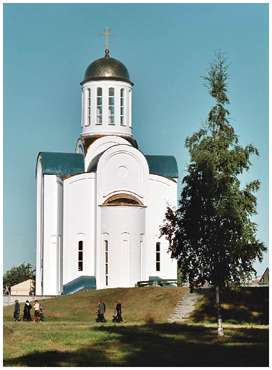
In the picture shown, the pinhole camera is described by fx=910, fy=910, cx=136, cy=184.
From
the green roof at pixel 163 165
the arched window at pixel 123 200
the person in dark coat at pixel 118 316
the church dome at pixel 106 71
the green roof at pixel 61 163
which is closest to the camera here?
the person in dark coat at pixel 118 316

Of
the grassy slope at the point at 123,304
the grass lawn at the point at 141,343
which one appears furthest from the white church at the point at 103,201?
the grass lawn at the point at 141,343

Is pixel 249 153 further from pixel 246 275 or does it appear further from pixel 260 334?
pixel 260 334

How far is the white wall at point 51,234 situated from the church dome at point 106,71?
21.7 ft

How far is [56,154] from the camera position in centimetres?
5603

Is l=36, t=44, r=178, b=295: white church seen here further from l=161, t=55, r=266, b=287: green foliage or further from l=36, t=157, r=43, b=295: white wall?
l=161, t=55, r=266, b=287: green foliage

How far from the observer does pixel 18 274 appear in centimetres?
7881

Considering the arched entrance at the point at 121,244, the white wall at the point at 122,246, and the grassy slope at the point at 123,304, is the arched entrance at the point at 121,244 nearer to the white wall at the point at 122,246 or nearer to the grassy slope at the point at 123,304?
the white wall at the point at 122,246

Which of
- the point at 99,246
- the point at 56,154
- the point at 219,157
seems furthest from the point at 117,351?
the point at 56,154

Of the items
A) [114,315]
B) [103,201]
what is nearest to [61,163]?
[103,201]

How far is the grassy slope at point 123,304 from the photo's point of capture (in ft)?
129

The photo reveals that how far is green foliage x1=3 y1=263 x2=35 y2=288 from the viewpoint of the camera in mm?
77275

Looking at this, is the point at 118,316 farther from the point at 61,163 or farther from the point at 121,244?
the point at 61,163

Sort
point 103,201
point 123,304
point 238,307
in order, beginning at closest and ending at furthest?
point 238,307 → point 123,304 → point 103,201

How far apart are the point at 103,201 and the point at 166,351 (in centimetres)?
2903
